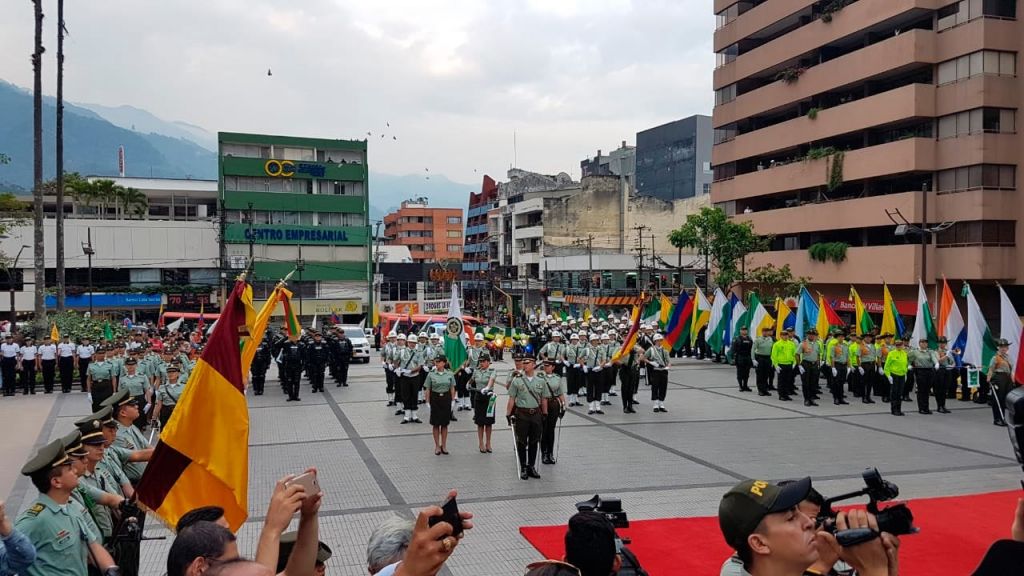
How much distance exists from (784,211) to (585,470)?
29.9 meters

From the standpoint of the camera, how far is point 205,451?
16.6ft

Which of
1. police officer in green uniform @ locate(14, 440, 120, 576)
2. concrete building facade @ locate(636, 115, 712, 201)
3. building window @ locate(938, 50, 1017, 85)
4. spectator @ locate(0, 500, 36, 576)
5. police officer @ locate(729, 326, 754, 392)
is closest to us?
spectator @ locate(0, 500, 36, 576)

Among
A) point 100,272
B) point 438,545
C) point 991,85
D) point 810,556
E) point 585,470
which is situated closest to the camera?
point 438,545

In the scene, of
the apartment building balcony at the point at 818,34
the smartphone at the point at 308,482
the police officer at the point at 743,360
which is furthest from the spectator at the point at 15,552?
the apartment building balcony at the point at 818,34

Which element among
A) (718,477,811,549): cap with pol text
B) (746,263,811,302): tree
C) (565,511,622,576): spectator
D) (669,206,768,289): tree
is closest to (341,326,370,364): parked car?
(669,206,768,289): tree

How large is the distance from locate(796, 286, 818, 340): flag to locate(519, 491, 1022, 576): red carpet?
1215 cm

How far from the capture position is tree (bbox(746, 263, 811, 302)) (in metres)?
34.3

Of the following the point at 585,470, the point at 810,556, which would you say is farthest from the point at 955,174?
the point at 810,556

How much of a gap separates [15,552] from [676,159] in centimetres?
6836

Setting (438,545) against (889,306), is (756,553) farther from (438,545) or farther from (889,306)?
(889,306)

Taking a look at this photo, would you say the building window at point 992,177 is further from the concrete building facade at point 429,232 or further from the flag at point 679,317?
the concrete building facade at point 429,232

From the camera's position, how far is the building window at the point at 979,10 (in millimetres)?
29094

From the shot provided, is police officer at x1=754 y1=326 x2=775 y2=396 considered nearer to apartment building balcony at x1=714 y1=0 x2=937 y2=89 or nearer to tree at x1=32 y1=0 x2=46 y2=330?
apartment building balcony at x1=714 y1=0 x2=937 y2=89

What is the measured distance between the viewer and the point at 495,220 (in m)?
74.8
